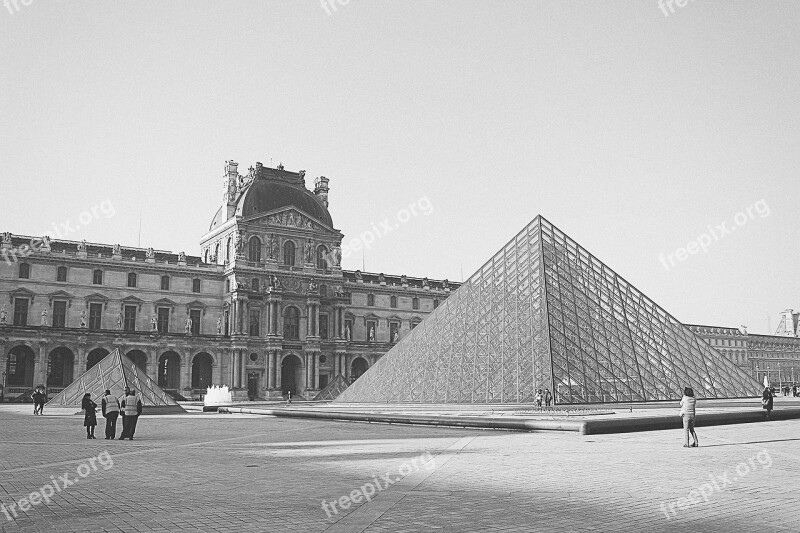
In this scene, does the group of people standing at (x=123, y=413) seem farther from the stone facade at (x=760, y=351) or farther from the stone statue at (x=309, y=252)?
the stone facade at (x=760, y=351)

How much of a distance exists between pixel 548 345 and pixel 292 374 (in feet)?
133

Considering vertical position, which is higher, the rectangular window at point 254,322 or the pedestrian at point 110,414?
the rectangular window at point 254,322

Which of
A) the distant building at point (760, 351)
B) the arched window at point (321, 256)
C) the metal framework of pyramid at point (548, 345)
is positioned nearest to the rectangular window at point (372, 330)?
the arched window at point (321, 256)

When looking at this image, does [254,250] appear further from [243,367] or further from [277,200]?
[243,367]

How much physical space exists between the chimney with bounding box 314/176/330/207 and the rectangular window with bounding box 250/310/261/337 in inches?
537

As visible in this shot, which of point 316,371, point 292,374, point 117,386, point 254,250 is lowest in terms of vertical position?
point 117,386

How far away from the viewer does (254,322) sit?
60.7 meters

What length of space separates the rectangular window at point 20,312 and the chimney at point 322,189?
2673cm

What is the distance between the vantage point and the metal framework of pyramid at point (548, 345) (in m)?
26.9

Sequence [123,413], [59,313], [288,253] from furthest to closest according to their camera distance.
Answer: [288,253] → [59,313] → [123,413]

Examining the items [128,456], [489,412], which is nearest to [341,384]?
[489,412]

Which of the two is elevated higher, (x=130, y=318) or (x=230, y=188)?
(x=230, y=188)
